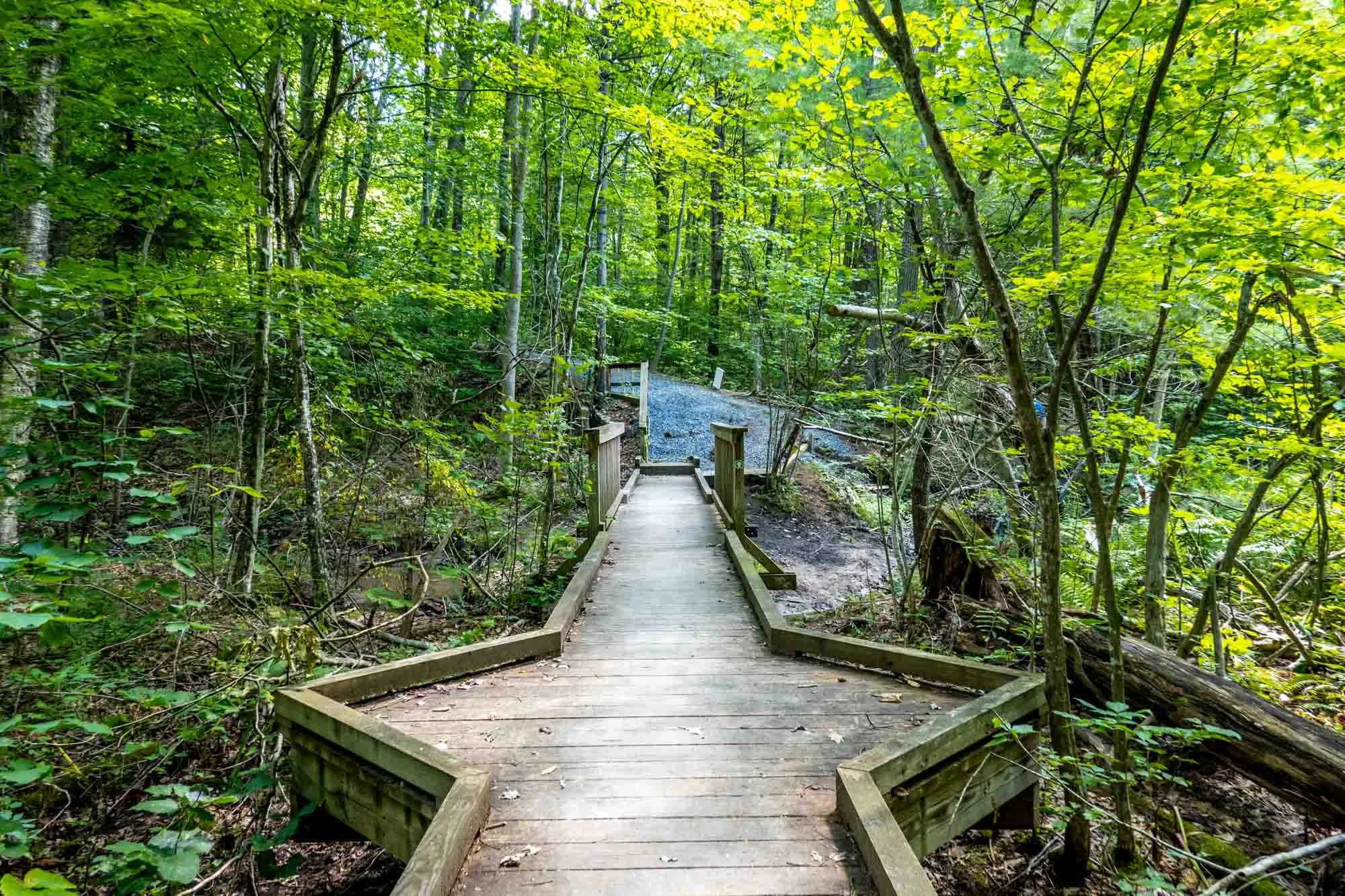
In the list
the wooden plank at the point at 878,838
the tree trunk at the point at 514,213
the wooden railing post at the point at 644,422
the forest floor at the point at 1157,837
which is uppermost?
the tree trunk at the point at 514,213

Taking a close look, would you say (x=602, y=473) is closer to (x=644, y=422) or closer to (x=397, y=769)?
(x=397, y=769)

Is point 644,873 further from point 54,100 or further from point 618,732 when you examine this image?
point 54,100

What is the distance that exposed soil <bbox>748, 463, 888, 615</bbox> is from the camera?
7785 millimetres

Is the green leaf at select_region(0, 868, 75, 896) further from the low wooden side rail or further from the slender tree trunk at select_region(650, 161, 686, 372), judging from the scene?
the slender tree trunk at select_region(650, 161, 686, 372)

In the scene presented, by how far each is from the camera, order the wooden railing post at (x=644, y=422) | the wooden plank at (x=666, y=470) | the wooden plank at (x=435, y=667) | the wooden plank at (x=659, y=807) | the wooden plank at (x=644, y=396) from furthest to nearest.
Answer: the wooden plank at (x=644, y=396)
the wooden railing post at (x=644, y=422)
the wooden plank at (x=666, y=470)
the wooden plank at (x=435, y=667)
the wooden plank at (x=659, y=807)

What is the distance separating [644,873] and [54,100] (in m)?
7.28

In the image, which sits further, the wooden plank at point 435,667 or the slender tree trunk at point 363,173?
the slender tree trunk at point 363,173

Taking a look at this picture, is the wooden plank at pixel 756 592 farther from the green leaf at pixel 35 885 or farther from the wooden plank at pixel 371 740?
the green leaf at pixel 35 885

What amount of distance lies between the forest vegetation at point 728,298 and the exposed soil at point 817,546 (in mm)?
1002

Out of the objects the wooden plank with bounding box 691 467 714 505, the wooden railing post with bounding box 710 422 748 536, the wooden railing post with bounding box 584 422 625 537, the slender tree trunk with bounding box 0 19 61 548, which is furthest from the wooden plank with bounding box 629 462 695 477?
the slender tree trunk with bounding box 0 19 61 548

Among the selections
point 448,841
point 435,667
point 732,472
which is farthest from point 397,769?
point 732,472

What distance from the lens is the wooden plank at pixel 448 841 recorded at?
1993 mm

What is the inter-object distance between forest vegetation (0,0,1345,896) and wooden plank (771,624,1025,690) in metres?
0.43

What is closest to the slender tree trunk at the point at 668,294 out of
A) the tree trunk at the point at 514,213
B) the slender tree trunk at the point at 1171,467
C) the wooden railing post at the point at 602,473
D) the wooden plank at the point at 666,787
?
the tree trunk at the point at 514,213
